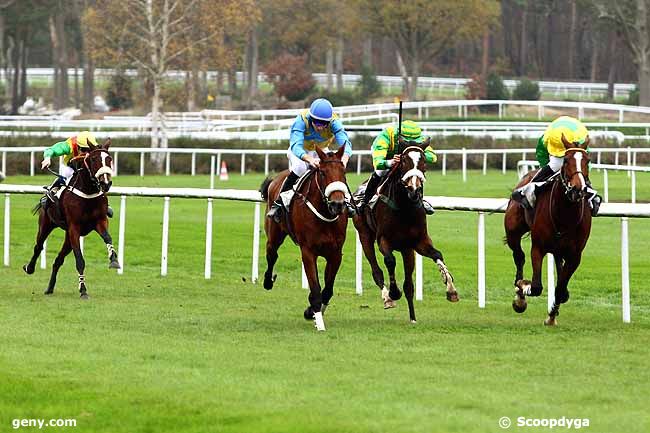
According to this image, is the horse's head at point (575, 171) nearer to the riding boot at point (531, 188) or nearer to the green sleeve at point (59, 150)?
the riding boot at point (531, 188)

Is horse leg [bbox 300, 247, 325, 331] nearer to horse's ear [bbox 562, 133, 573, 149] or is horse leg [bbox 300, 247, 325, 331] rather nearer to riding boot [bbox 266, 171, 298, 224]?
riding boot [bbox 266, 171, 298, 224]

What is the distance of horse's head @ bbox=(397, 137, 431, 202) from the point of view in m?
10.9

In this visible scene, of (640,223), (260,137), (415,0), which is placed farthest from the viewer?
(415,0)

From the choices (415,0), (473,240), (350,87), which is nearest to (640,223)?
(473,240)

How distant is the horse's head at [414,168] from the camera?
10.9 meters

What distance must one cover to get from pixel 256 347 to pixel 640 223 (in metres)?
13.2

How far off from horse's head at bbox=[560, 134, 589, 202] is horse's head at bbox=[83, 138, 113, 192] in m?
4.61

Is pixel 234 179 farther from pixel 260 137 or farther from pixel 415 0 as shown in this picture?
pixel 415 0

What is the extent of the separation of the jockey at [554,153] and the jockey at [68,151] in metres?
4.32

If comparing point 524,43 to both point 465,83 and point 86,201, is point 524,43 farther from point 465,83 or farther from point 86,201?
point 86,201

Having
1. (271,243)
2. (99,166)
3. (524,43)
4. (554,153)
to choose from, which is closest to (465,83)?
(524,43)

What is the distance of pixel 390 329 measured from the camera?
36.3 ft

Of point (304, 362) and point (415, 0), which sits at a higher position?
point (415, 0)

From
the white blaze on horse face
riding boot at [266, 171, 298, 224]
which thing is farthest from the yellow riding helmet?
the white blaze on horse face
